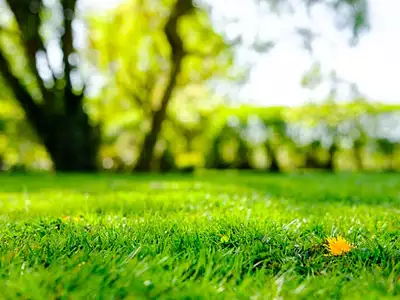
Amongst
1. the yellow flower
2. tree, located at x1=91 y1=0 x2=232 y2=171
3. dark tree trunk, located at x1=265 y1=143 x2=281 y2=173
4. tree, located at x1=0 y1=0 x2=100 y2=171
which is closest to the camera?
the yellow flower

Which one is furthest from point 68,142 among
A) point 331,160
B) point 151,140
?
point 331,160

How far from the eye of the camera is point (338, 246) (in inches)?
75.3

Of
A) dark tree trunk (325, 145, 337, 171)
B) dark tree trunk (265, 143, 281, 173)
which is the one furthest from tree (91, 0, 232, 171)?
dark tree trunk (325, 145, 337, 171)

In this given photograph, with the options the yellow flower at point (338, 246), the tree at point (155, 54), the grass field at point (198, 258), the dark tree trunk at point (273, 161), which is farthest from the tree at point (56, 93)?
the yellow flower at point (338, 246)

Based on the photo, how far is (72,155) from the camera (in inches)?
454

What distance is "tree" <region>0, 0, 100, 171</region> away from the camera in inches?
439

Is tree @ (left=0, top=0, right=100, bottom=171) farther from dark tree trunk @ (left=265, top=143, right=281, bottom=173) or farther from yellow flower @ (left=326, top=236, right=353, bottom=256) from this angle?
yellow flower @ (left=326, top=236, right=353, bottom=256)

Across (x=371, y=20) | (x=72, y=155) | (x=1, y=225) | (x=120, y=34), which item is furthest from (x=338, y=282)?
(x=120, y=34)

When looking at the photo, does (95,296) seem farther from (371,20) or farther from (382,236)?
(371,20)

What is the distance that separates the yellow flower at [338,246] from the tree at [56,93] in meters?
10.3

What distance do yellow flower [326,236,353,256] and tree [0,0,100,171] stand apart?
33.8ft

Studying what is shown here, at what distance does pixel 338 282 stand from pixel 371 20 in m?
7.14

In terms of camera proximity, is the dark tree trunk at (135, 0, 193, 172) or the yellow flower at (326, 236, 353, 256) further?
the dark tree trunk at (135, 0, 193, 172)

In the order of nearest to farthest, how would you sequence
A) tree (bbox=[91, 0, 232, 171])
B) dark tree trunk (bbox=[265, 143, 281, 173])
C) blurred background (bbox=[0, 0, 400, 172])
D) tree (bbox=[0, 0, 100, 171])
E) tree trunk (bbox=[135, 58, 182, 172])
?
blurred background (bbox=[0, 0, 400, 172]), tree (bbox=[0, 0, 100, 171]), tree (bbox=[91, 0, 232, 171]), tree trunk (bbox=[135, 58, 182, 172]), dark tree trunk (bbox=[265, 143, 281, 173])
